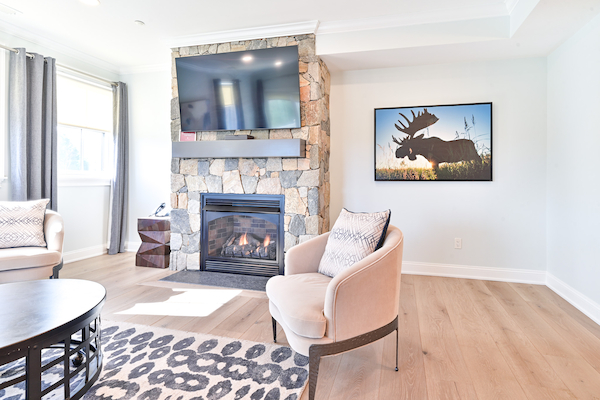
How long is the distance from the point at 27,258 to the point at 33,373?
168 centimetres

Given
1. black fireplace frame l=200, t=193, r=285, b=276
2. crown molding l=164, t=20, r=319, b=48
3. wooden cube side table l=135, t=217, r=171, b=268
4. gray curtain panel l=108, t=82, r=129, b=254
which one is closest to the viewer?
crown molding l=164, t=20, r=319, b=48

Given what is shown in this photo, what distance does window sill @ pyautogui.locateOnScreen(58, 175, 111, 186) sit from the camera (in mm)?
3787

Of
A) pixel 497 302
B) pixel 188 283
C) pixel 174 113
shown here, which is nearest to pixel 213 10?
pixel 174 113

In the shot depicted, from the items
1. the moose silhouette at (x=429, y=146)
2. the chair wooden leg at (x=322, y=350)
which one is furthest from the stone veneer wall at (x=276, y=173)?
the chair wooden leg at (x=322, y=350)

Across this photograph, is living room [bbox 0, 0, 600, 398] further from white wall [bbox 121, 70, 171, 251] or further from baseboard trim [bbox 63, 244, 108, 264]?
white wall [bbox 121, 70, 171, 251]

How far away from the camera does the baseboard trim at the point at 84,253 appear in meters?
3.85

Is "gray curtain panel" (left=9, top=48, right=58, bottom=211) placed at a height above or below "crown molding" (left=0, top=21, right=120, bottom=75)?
below

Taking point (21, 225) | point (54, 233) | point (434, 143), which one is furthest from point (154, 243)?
point (434, 143)

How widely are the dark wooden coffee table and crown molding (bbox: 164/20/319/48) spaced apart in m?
2.62

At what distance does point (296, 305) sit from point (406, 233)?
2.32 metres

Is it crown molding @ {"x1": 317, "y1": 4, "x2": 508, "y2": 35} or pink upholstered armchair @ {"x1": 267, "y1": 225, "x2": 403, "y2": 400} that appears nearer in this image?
pink upholstered armchair @ {"x1": 267, "y1": 225, "x2": 403, "y2": 400}

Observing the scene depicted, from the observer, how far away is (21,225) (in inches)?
107

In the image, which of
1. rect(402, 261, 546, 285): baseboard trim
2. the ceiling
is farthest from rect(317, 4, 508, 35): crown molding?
rect(402, 261, 546, 285): baseboard trim

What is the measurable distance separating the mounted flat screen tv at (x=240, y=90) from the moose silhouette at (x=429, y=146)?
1158 mm
